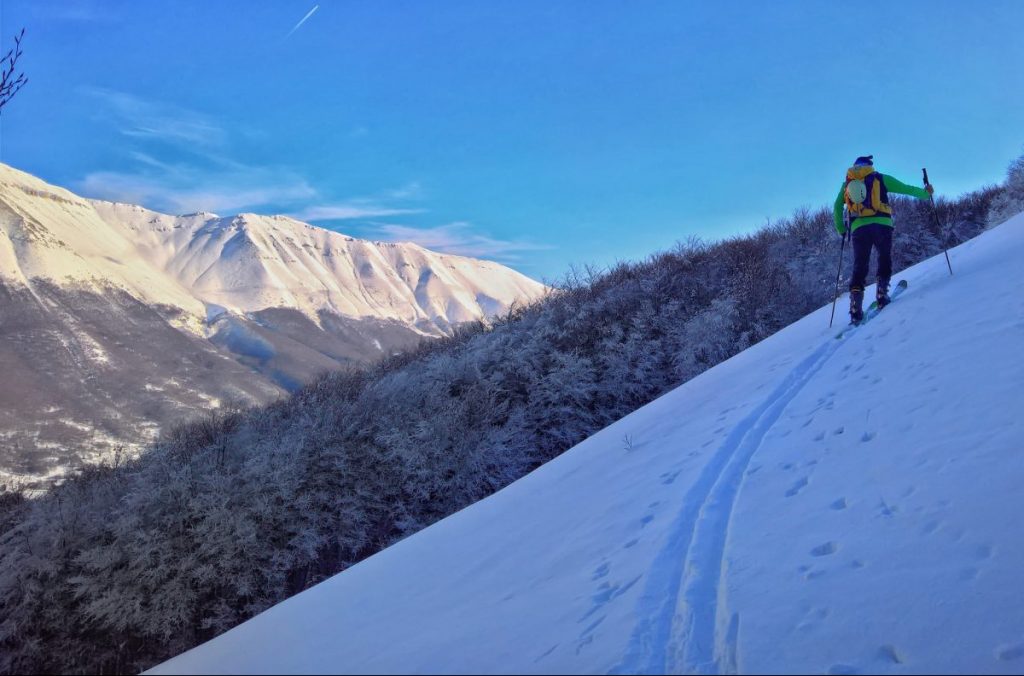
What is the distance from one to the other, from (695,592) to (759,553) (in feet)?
1.54

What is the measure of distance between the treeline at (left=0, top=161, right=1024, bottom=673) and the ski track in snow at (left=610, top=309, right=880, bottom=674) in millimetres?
7403

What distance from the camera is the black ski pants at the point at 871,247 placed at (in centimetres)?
827

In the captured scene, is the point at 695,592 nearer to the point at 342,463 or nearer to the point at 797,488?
the point at 797,488

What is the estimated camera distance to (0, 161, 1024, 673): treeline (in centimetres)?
986

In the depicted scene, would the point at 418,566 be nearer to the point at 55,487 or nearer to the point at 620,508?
the point at 620,508

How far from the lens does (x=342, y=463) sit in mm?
11602

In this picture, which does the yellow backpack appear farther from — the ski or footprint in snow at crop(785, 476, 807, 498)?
footprint in snow at crop(785, 476, 807, 498)

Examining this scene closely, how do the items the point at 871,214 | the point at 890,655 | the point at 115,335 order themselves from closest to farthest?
1. the point at 890,655
2. the point at 871,214
3. the point at 115,335

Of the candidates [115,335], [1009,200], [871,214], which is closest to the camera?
[871,214]

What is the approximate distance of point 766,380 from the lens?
23.1ft

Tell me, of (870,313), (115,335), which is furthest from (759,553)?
(115,335)

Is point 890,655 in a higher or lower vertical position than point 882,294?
lower

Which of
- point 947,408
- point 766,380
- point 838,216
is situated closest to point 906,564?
Result: point 947,408

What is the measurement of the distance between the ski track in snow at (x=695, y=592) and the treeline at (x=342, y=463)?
7403mm
